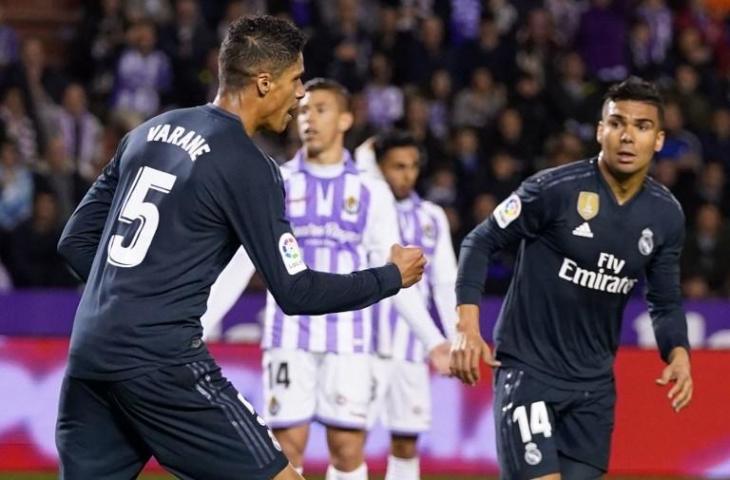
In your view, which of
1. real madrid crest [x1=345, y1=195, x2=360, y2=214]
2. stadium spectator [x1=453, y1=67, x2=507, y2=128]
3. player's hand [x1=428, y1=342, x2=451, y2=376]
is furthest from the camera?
stadium spectator [x1=453, y1=67, x2=507, y2=128]

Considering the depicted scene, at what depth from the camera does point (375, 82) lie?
622 inches

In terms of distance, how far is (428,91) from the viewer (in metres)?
16.1

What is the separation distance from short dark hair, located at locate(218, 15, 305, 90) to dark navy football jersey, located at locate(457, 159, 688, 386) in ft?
5.34

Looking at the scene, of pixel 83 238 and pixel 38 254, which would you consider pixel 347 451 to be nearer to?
pixel 83 238

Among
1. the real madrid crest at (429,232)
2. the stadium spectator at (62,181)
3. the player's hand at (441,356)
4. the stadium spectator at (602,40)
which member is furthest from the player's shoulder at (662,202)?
the stadium spectator at (602,40)

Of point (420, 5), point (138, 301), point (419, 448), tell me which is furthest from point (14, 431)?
point (420, 5)

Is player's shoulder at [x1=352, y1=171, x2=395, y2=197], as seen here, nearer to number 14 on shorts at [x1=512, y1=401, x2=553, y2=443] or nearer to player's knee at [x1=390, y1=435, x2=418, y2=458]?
player's knee at [x1=390, y1=435, x2=418, y2=458]

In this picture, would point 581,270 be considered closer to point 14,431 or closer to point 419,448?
point 419,448

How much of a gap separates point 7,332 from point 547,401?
708cm

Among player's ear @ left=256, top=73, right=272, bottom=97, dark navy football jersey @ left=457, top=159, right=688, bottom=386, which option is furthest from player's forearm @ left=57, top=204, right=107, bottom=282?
dark navy football jersey @ left=457, top=159, right=688, bottom=386

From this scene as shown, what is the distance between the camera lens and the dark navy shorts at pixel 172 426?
4996 millimetres

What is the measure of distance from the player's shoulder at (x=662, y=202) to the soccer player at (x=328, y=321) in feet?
5.18

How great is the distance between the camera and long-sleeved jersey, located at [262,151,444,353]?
7.99m

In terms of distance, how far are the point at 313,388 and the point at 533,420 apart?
1906mm
